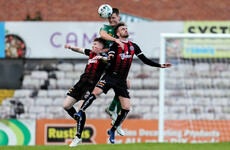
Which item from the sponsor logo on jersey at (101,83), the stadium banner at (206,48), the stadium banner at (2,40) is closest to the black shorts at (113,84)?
the sponsor logo on jersey at (101,83)

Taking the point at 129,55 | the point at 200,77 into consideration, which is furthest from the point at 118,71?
the point at 200,77

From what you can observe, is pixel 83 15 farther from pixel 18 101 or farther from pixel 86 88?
pixel 86 88

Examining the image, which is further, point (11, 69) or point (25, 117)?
point (11, 69)

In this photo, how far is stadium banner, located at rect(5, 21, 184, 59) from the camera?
16344 mm

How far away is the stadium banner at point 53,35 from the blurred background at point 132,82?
0.03 m

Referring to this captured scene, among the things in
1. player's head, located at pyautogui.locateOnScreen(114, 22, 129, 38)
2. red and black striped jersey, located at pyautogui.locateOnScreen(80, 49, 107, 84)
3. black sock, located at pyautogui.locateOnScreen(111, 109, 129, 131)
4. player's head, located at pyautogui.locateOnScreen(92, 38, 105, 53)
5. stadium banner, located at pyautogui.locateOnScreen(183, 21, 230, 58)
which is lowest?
black sock, located at pyautogui.locateOnScreen(111, 109, 129, 131)

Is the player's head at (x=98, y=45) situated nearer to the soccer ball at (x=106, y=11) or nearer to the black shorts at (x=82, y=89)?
the soccer ball at (x=106, y=11)

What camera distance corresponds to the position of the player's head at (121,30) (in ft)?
28.1

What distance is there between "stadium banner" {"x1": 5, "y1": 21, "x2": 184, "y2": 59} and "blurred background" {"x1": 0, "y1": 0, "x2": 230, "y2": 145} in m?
0.03

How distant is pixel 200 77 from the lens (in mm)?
15594

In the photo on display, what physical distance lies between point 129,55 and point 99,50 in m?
0.55

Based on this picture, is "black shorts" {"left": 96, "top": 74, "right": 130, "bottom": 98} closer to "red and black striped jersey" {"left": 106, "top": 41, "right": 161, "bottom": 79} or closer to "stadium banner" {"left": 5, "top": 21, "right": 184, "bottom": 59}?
"red and black striped jersey" {"left": 106, "top": 41, "right": 161, "bottom": 79}

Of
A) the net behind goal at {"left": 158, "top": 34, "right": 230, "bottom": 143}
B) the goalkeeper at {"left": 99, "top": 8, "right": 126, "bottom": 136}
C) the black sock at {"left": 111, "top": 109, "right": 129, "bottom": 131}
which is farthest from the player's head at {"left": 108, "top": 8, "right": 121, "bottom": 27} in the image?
the net behind goal at {"left": 158, "top": 34, "right": 230, "bottom": 143}

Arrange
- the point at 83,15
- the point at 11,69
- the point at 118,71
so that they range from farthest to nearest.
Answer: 1. the point at 83,15
2. the point at 11,69
3. the point at 118,71
